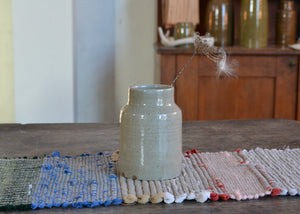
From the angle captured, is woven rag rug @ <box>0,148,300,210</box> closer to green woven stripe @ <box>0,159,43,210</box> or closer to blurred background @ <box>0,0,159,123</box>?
green woven stripe @ <box>0,159,43,210</box>

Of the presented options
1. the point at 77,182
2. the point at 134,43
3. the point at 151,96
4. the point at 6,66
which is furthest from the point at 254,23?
the point at 77,182

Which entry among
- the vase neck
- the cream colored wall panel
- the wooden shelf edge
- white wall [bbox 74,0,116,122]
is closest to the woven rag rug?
the vase neck

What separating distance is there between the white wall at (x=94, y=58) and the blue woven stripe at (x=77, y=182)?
205 centimetres

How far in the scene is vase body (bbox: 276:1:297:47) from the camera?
8.87 ft

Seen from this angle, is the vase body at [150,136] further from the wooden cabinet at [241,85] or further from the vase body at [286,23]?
the vase body at [286,23]

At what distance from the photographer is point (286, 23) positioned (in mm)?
2713

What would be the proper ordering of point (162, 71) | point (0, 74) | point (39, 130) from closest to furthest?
point (39, 130)
point (162, 71)
point (0, 74)

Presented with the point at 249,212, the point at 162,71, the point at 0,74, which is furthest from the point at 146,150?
the point at 0,74

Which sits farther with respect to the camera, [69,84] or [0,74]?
[0,74]

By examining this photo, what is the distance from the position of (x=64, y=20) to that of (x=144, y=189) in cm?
190

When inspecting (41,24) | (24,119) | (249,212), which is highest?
(41,24)

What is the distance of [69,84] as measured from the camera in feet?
8.61

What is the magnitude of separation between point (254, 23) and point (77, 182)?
2028mm

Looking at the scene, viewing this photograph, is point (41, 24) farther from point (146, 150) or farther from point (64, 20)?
point (146, 150)
